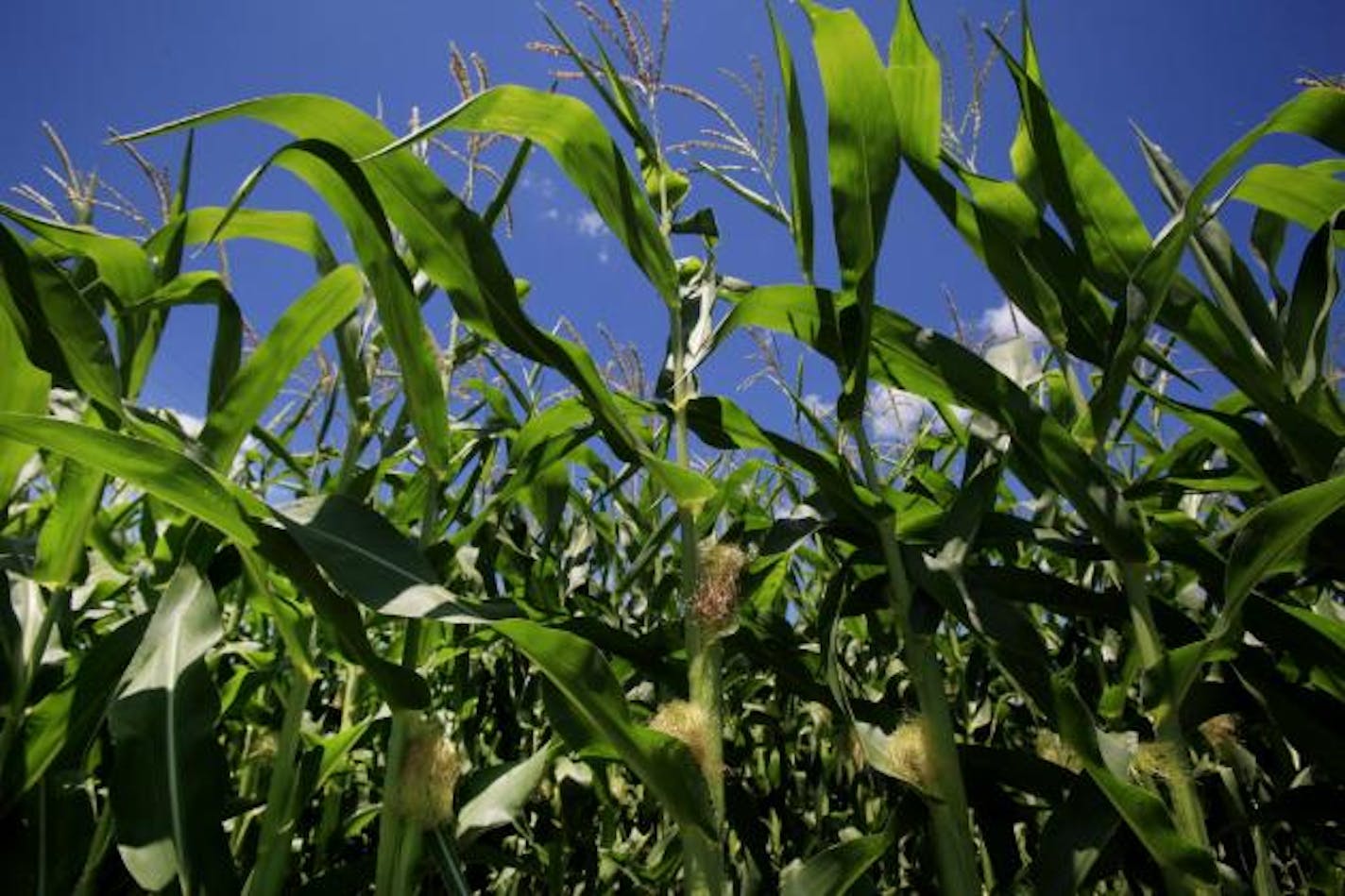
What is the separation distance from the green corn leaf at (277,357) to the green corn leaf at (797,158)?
0.61 metres

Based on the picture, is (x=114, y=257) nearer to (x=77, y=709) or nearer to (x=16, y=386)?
(x=16, y=386)

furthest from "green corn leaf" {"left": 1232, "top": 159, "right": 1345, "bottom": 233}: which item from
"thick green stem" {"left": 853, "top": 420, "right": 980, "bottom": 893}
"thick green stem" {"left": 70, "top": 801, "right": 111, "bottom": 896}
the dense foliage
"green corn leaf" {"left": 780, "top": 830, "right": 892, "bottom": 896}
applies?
"thick green stem" {"left": 70, "top": 801, "right": 111, "bottom": 896}

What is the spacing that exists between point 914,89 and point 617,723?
930 mm

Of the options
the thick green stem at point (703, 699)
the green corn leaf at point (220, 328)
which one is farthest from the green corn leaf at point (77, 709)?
the thick green stem at point (703, 699)

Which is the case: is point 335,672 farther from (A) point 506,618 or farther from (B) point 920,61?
(B) point 920,61

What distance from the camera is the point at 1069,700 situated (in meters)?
0.92

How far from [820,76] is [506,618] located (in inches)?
29.8

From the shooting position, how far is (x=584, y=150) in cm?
110

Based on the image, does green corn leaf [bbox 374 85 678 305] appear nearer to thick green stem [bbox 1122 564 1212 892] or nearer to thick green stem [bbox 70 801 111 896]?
thick green stem [bbox 1122 564 1212 892]

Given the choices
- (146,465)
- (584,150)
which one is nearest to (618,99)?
(584,150)

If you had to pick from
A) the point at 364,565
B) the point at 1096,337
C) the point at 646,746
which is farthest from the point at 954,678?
the point at 364,565

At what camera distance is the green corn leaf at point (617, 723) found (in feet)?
2.86

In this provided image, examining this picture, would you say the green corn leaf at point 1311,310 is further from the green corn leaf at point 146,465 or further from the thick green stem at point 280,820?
the thick green stem at point 280,820

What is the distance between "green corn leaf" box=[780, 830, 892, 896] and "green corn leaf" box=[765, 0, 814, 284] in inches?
30.6
